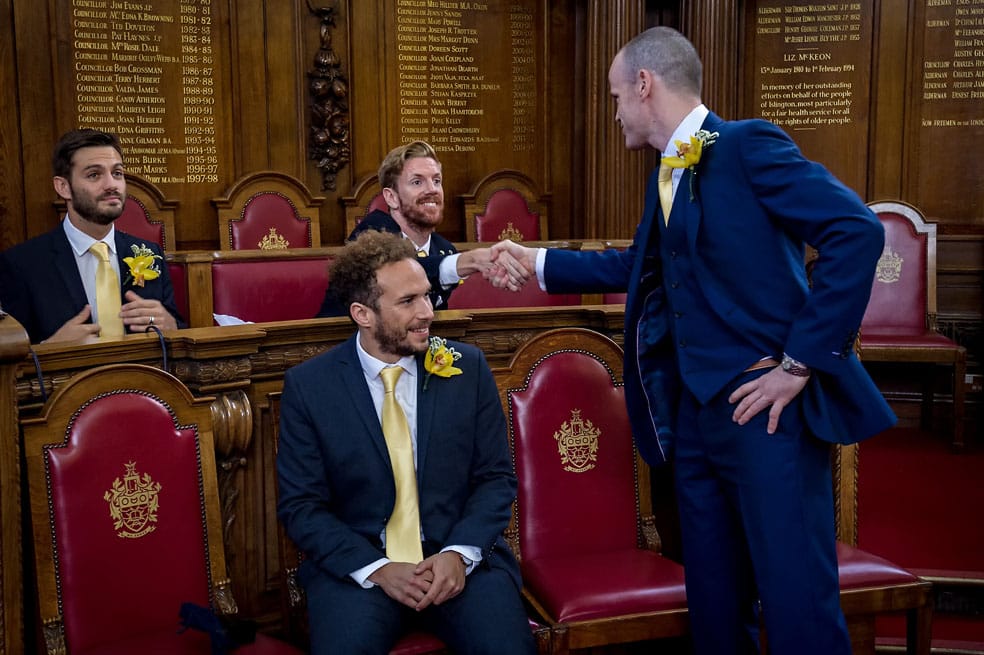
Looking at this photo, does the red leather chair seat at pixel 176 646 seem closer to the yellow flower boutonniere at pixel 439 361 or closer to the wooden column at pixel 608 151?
the yellow flower boutonniere at pixel 439 361

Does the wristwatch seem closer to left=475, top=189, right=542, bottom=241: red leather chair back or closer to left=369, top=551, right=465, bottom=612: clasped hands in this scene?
left=369, top=551, right=465, bottom=612: clasped hands

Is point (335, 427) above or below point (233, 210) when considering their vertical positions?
below

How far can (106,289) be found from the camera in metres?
3.56

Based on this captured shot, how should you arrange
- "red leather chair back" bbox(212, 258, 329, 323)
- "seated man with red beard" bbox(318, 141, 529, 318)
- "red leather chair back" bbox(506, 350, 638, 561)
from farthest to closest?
"red leather chair back" bbox(212, 258, 329, 323)
"seated man with red beard" bbox(318, 141, 529, 318)
"red leather chair back" bbox(506, 350, 638, 561)

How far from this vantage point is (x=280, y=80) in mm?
6176

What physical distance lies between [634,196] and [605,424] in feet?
12.8

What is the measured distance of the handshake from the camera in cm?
281

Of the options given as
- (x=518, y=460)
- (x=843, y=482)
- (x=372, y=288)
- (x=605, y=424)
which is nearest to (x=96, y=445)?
(x=372, y=288)

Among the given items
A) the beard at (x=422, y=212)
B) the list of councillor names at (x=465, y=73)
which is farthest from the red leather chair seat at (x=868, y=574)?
the list of councillor names at (x=465, y=73)

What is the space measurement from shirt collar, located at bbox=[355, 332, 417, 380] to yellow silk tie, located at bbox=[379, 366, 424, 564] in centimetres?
2

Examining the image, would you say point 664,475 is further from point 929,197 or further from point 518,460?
point 929,197

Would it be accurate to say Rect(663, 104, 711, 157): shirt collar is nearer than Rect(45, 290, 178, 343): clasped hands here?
Yes

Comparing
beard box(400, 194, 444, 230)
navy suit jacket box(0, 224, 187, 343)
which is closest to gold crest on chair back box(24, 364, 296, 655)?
navy suit jacket box(0, 224, 187, 343)

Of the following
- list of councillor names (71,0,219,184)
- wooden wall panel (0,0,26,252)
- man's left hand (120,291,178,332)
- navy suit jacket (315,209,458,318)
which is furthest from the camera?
list of councillor names (71,0,219,184)
